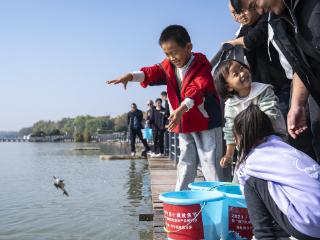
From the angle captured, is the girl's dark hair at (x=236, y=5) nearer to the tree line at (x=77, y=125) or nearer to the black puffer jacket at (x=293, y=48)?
the black puffer jacket at (x=293, y=48)

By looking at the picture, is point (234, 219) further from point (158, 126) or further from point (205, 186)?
point (158, 126)

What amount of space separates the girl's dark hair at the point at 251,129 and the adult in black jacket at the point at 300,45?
0.12 meters

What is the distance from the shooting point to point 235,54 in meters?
3.05

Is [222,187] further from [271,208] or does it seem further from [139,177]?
[139,177]

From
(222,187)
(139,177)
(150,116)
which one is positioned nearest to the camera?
(222,187)

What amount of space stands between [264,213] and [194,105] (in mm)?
1092

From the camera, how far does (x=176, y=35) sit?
9.82 ft

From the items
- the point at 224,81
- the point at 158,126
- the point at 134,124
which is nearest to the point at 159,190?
the point at 224,81

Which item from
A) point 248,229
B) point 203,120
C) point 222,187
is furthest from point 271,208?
point 203,120

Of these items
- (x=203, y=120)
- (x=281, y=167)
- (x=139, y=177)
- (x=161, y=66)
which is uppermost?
(x=161, y=66)

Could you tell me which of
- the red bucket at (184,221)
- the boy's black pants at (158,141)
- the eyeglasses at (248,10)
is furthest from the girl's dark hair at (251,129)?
the boy's black pants at (158,141)

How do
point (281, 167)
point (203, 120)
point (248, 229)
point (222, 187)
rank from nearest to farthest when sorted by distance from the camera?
point (281, 167), point (248, 229), point (222, 187), point (203, 120)

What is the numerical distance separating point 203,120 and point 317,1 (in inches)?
48.6

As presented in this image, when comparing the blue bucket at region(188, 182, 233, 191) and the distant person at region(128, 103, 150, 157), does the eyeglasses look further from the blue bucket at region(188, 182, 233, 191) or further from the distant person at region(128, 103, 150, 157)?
the distant person at region(128, 103, 150, 157)
